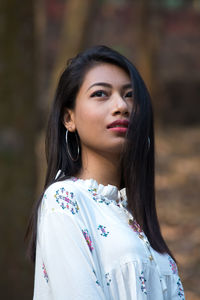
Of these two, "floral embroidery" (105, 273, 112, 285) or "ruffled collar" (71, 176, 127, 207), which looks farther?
"ruffled collar" (71, 176, 127, 207)

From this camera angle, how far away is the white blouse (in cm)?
205

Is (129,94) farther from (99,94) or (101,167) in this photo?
(101,167)

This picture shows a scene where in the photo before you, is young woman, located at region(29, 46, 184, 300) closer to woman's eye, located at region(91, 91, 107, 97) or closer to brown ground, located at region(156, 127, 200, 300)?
woman's eye, located at region(91, 91, 107, 97)

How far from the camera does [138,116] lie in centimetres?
239

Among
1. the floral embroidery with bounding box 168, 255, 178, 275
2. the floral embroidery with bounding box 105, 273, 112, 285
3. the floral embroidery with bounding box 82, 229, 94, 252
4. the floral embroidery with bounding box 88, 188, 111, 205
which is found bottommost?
the floral embroidery with bounding box 105, 273, 112, 285

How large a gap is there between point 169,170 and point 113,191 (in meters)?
8.11

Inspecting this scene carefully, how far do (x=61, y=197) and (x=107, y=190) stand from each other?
10.7 inches

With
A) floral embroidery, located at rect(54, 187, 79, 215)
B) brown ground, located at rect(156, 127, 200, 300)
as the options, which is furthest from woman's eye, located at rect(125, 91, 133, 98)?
brown ground, located at rect(156, 127, 200, 300)

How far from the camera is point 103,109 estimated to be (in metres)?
2.38

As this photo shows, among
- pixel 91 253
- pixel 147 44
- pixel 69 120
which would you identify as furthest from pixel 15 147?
pixel 147 44

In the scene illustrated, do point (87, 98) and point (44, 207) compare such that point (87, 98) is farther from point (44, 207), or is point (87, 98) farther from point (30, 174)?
point (30, 174)

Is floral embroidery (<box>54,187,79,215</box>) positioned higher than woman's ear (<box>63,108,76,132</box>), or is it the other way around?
woman's ear (<box>63,108,76,132</box>)

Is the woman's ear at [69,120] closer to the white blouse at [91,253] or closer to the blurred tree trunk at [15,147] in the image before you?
the white blouse at [91,253]

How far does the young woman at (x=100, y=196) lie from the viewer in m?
2.09
